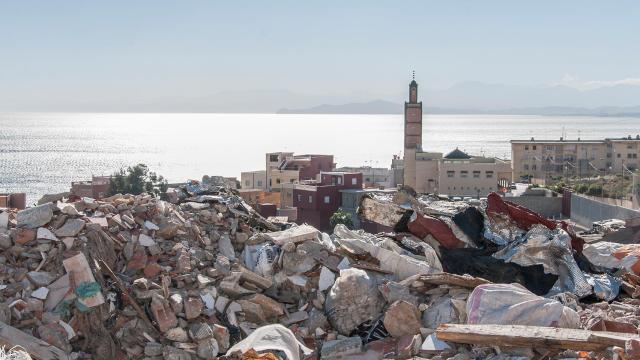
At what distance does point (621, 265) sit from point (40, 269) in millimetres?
7056

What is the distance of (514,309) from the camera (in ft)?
23.4

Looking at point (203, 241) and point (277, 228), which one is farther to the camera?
point (277, 228)

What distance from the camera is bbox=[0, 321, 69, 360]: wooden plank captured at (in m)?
7.21

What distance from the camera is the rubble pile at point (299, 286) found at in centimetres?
714

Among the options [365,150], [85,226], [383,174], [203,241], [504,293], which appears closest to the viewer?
[504,293]

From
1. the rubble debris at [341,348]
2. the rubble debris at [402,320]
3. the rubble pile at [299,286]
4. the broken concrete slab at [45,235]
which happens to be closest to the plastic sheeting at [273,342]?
the rubble pile at [299,286]

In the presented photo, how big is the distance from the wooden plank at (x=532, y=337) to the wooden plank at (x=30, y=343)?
373 cm

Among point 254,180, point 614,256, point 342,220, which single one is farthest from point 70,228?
point 254,180

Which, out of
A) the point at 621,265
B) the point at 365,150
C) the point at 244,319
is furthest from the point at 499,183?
the point at 365,150

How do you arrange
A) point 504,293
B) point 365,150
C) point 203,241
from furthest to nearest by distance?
1. point 365,150
2. point 203,241
3. point 504,293

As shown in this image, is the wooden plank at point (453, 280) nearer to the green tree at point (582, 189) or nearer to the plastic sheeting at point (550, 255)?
the plastic sheeting at point (550, 255)

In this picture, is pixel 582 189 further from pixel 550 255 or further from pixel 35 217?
pixel 35 217

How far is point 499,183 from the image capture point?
3709 centimetres

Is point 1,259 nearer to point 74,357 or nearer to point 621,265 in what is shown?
point 74,357
